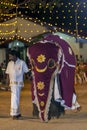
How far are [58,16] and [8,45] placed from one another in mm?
8638

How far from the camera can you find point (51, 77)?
11.0 meters

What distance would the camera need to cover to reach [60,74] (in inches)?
435

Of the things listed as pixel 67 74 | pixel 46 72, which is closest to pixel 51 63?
pixel 46 72

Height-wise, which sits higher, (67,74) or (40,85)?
(67,74)

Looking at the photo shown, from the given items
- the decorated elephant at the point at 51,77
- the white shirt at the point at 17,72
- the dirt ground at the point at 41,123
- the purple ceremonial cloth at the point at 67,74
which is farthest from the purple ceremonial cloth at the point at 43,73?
the white shirt at the point at 17,72

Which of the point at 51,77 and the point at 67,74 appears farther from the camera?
the point at 67,74

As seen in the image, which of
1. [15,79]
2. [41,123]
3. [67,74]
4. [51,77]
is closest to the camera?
[41,123]

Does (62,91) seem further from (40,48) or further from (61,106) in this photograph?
(40,48)

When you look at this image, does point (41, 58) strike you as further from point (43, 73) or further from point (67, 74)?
point (67, 74)

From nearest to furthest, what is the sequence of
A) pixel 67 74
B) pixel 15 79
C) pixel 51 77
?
pixel 51 77
pixel 67 74
pixel 15 79

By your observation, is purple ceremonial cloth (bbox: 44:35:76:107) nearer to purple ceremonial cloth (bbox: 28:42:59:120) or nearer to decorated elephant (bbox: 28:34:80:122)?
decorated elephant (bbox: 28:34:80:122)

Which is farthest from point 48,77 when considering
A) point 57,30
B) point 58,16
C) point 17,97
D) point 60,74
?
point 58,16

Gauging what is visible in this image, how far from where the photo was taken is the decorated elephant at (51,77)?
36.0 feet

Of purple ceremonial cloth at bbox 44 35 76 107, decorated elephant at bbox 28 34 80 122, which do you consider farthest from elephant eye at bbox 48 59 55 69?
purple ceremonial cloth at bbox 44 35 76 107
